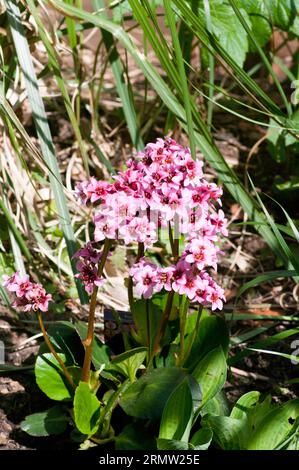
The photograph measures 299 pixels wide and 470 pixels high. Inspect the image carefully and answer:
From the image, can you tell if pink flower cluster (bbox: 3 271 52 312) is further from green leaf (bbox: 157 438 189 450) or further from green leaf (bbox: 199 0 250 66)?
green leaf (bbox: 199 0 250 66)

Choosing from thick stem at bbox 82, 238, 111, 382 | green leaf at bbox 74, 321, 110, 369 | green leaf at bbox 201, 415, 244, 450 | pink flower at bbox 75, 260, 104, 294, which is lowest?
green leaf at bbox 201, 415, 244, 450

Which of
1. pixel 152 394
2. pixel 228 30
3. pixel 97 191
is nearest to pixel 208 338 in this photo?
pixel 152 394

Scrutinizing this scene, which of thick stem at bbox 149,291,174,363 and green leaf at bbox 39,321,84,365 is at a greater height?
thick stem at bbox 149,291,174,363

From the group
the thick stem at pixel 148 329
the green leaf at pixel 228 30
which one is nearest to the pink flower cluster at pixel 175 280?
the thick stem at pixel 148 329

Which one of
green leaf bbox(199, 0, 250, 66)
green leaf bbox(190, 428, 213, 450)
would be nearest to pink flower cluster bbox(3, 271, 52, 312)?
green leaf bbox(190, 428, 213, 450)

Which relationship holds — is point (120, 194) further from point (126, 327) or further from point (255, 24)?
point (255, 24)
